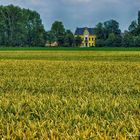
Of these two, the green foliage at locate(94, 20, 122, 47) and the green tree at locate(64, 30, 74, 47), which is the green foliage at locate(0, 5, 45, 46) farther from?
the green foliage at locate(94, 20, 122, 47)

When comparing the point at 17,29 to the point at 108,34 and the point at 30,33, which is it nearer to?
the point at 30,33

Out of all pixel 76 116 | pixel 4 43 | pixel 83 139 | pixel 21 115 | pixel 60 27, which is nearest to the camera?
pixel 83 139

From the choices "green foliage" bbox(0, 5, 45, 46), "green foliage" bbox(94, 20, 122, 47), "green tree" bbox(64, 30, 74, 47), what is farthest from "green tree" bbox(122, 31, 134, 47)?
"green foliage" bbox(0, 5, 45, 46)

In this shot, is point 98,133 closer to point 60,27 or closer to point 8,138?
point 8,138

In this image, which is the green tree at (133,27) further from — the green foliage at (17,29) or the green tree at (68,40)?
the green foliage at (17,29)

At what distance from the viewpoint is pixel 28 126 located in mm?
6109

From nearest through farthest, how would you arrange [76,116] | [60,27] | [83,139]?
[83,139]
[76,116]
[60,27]

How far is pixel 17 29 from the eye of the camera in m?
154

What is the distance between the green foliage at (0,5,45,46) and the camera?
150m

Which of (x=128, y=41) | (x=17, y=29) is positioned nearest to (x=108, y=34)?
(x=128, y=41)

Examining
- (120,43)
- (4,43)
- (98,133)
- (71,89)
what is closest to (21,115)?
(98,133)

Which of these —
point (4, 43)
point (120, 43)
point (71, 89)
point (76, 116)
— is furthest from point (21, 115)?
point (4, 43)

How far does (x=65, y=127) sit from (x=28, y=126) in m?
0.53

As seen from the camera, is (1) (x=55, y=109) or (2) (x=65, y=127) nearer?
(2) (x=65, y=127)
